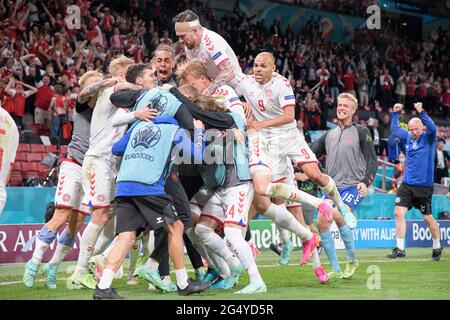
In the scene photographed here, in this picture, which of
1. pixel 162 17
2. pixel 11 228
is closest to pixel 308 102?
pixel 162 17

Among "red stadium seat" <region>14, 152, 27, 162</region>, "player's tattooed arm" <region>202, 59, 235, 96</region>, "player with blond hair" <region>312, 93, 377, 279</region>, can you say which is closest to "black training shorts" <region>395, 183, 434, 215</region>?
"player with blond hair" <region>312, 93, 377, 279</region>

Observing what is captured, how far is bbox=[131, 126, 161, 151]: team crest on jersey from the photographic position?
720 centimetres

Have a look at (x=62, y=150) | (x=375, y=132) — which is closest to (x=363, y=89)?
(x=375, y=132)

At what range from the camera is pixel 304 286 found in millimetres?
8477

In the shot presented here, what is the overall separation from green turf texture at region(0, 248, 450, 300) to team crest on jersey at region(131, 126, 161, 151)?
147 cm

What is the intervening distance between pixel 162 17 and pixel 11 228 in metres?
14.1

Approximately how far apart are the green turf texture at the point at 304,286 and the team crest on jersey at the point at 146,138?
4.83ft

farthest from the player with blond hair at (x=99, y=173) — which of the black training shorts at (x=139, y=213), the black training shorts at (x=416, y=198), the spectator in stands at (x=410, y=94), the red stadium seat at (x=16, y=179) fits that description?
the spectator in stands at (x=410, y=94)

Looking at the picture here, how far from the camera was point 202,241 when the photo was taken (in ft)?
27.0

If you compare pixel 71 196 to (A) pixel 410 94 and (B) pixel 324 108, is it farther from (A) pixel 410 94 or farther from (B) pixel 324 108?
(A) pixel 410 94

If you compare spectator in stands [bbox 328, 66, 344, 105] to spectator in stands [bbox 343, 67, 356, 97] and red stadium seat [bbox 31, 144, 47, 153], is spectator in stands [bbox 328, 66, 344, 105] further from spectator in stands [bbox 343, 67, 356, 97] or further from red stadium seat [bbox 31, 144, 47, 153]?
red stadium seat [bbox 31, 144, 47, 153]

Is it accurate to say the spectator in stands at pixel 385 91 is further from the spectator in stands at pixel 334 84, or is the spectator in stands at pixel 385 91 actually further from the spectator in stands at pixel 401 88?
the spectator in stands at pixel 334 84

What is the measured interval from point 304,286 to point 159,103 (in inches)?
106

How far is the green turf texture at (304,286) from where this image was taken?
746 cm
